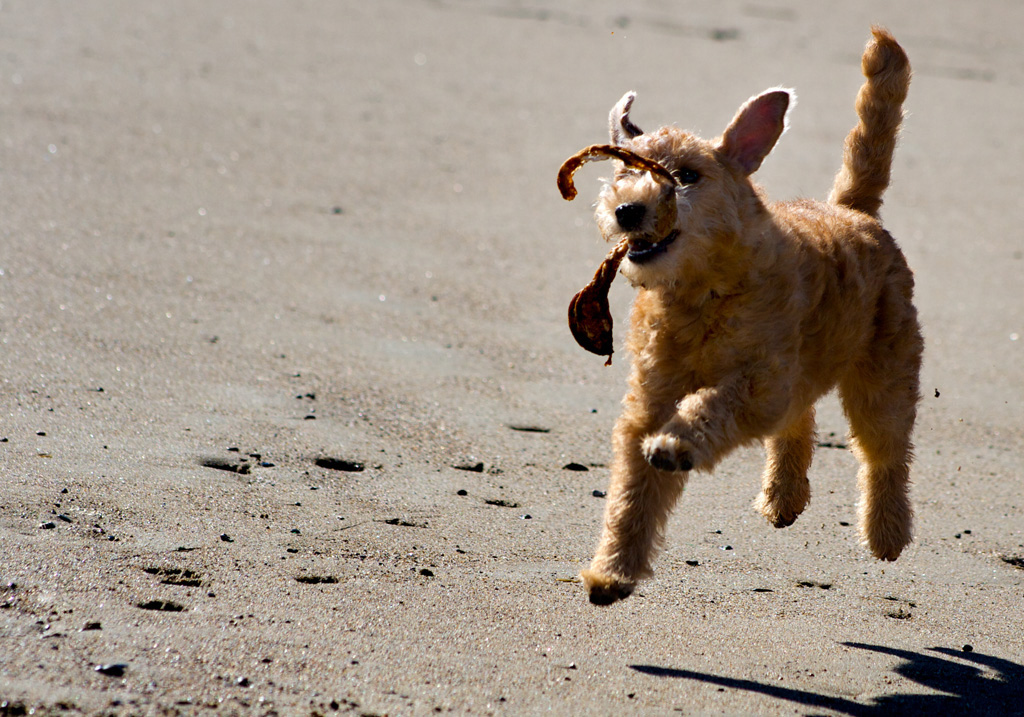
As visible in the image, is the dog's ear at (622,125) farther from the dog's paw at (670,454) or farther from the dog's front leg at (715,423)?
the dog's paw at (670,454)

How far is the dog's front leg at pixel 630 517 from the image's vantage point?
3811 millimetres

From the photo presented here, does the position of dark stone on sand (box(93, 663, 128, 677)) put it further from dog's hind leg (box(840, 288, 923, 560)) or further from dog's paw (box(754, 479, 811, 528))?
dog's hind leg (box(840, 288, 923, 560))

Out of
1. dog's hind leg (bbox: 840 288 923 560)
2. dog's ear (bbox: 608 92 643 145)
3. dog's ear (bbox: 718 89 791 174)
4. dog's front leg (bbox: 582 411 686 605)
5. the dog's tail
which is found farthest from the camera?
the dog's tail

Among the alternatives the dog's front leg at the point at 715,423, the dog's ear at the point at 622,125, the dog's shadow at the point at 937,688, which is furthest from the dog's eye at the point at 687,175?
the dog's shadow at the point at 937,688

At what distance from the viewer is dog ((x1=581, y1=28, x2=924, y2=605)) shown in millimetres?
3758

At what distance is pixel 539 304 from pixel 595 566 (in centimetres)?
391

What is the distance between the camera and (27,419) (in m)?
5.24

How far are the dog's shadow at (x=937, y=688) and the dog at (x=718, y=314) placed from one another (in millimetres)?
558

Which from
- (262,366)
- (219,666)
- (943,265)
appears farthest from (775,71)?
(219,666)

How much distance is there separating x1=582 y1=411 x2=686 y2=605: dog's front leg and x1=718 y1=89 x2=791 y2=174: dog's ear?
0.97 m

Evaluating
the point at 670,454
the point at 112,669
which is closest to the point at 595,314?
the point at 670,454

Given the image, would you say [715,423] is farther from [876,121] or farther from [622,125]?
[876,121]

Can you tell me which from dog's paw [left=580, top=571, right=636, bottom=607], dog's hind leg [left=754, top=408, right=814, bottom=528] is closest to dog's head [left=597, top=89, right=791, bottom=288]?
dog's paw [left=580, top=571, right=636, bottom=607]

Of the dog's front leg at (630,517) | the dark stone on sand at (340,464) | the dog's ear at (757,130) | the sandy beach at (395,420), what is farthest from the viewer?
the dark stone on sand at (340,464)
